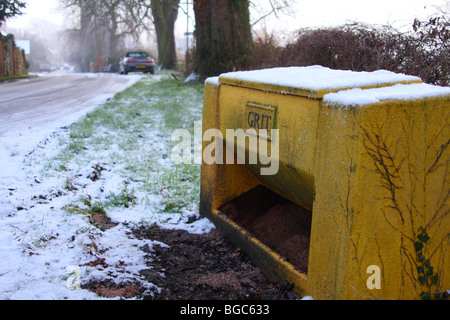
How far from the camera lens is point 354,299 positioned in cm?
197

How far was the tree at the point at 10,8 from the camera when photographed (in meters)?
17.5

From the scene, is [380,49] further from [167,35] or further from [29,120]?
[167,35]

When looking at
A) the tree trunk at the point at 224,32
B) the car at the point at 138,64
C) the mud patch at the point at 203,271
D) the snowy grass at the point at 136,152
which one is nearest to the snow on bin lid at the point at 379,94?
the mud patch at the point at 203,271

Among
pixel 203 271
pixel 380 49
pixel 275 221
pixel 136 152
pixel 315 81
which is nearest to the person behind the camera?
pixel 315 81

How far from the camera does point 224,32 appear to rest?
13.0m

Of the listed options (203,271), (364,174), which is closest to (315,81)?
(364,174)

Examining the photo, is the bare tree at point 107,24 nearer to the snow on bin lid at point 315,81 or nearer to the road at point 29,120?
the road at point 29,120

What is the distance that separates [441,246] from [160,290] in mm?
1522

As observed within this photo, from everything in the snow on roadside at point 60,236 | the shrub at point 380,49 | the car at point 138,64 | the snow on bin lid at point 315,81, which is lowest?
the snow on roadside at point 60,236

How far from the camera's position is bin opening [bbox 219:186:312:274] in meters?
2.68

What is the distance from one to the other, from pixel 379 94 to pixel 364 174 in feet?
1.25

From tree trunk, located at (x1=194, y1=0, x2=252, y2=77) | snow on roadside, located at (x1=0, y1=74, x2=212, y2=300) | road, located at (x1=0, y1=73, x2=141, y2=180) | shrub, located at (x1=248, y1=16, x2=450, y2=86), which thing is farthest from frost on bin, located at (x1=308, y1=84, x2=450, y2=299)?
tree trunk, located at (x1=194, y1=0, x2=252, y2=77)

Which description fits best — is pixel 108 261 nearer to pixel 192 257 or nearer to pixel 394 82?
pixel 192 257

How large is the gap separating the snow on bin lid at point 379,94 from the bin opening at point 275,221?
3.35 feet
